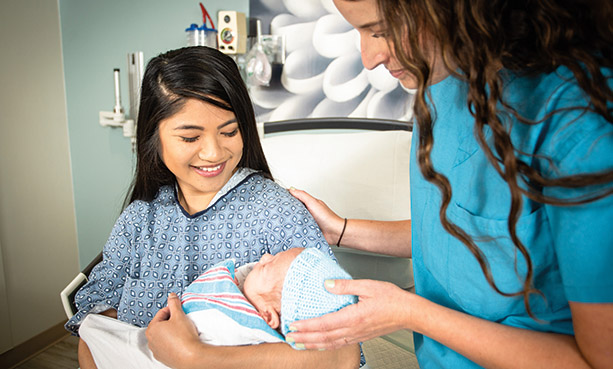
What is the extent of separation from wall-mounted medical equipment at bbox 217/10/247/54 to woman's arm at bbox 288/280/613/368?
1.65 metres

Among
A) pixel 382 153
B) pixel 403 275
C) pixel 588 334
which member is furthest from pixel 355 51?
pixel 588 334

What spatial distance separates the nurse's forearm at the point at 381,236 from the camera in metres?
1.35

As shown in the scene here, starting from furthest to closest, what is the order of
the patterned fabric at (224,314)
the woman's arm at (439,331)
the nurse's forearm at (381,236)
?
the nurse's forearm at (381,236) → the patterned fabric at (224,314) → the woman's arm at (439,331)

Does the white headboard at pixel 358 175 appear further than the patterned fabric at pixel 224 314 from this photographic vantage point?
Yes

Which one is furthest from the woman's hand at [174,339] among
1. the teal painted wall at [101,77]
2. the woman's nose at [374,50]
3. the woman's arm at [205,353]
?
the teal painted wall at [101,77]

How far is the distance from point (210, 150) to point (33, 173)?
197 cm

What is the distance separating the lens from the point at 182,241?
1.32 metres

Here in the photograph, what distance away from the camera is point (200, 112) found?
4.01 feet

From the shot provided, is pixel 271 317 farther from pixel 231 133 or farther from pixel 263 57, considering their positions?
pixel 263 57

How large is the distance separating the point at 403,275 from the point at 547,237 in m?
1.08

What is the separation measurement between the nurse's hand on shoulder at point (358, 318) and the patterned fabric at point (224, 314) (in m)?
0.13

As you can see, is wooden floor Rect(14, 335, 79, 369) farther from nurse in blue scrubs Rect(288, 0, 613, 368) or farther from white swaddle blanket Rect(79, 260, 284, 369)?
nurse in blue scrubs Rect(288, 0, 613, 368)

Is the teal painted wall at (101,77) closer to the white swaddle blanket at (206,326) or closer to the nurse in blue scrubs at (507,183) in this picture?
the white swaddle blanket at (206,326)

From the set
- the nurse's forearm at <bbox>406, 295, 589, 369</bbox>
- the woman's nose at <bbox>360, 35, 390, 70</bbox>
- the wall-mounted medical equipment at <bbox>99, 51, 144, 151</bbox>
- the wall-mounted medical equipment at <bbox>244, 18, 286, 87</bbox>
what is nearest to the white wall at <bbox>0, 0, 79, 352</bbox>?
the wall-mounted medical equipment at <bbox>99, 51, 144, 151</bbox>
